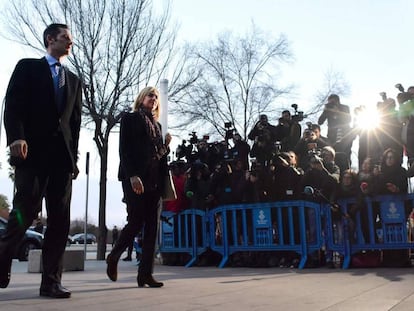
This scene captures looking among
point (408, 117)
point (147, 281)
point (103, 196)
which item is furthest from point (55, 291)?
point (103, 196)

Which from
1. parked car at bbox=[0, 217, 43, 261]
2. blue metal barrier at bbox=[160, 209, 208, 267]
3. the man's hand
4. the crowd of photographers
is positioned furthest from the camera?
parked car at bbox=[0, 217, 43, 261]

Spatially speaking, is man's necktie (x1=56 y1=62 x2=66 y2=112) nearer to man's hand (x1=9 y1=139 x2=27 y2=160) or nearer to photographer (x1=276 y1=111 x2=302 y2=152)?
man's hand (x1=9 y1=139 x2=27 y2=160)

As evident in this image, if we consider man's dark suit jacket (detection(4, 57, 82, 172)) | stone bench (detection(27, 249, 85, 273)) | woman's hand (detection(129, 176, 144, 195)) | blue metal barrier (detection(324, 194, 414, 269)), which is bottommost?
stone bench (detection(27, 249, 85, 273))

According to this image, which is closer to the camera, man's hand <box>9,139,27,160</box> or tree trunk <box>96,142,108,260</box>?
man's hand <box>9,139,27,160</box>

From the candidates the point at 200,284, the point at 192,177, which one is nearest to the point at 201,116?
the point at 192,177

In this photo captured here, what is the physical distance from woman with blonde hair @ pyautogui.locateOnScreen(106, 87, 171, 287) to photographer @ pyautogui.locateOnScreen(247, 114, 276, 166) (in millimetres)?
5124

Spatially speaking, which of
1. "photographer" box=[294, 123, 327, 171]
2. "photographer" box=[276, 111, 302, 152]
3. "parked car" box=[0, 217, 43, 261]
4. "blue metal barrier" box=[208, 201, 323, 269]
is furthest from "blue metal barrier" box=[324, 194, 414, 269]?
"parked car" box=[0, 217, 43, 261]

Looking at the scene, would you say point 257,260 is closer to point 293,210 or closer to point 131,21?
point 293,210

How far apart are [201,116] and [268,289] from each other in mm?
→ 20026

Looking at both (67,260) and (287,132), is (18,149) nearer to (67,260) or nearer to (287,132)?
(67,260)

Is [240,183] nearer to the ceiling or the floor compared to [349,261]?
nearer to the ceiling

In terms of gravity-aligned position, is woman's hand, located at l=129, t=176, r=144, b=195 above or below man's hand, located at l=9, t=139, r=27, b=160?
below

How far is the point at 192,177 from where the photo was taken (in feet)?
31.2

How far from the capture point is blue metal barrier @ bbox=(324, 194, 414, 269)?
7.45 metres
